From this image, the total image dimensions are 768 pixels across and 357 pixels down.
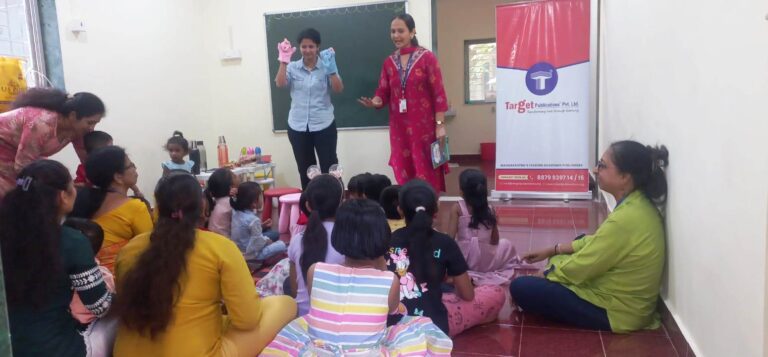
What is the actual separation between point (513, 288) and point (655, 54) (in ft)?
3.92

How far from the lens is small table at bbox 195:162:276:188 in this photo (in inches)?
198

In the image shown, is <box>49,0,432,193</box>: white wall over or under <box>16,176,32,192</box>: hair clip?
over

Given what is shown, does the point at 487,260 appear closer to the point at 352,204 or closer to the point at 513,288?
the point at 513,288

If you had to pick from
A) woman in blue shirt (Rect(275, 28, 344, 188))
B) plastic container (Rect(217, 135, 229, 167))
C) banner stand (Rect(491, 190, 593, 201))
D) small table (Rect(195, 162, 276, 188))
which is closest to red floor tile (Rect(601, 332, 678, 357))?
woman in blue shirt (Rect(275, 28, 344, 188))

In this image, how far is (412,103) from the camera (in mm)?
4207

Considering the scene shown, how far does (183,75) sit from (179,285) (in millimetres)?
4509

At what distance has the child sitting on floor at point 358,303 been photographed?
167 cm

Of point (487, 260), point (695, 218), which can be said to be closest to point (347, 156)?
point (487, 260)

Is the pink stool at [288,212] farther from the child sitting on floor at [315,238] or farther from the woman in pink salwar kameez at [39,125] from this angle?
the child sitting on floor at [315,238]

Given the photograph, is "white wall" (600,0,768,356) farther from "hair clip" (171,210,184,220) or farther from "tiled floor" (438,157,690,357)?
"hair clip" (171,210,184,220)

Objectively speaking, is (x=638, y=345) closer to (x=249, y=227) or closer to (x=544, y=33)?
(x=249, y=227)

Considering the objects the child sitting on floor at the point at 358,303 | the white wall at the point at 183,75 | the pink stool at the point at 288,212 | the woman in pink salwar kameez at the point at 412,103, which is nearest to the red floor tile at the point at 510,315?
the child sitting on floor at the point at 358,303

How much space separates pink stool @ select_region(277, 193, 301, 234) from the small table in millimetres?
925

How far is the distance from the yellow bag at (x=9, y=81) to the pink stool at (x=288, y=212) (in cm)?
185
